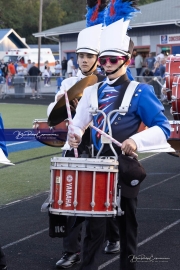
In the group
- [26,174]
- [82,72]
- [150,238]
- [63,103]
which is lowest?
[26,174]

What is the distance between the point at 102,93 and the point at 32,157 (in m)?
7.25

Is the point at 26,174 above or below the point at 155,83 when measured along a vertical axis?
Result: below

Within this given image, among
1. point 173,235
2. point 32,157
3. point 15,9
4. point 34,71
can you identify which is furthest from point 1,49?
point 173,235

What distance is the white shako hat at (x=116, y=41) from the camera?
15.2 feet

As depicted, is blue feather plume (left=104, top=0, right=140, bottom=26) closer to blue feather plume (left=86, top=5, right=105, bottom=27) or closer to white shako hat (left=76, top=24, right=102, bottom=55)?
white shako hat (left=76, top=24, right=102, bottom=55)

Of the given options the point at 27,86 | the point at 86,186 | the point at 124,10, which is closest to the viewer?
the point at 86,186

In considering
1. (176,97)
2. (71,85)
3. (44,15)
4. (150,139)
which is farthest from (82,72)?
(44,15)

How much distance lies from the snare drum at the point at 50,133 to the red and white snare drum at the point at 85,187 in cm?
288

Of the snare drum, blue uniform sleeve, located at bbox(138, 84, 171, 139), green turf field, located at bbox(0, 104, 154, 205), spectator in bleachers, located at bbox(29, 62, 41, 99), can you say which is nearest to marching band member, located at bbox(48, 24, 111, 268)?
blue uniform sleeve, located at bbox(138, 84, 171, 139)

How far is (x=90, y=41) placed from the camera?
228 inches

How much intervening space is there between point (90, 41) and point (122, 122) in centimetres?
146

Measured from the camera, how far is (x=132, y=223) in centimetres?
462

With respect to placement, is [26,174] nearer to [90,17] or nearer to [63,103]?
[90,17]

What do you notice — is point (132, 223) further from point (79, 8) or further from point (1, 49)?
point (79, 8)
